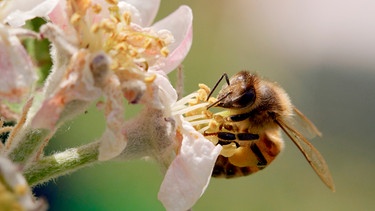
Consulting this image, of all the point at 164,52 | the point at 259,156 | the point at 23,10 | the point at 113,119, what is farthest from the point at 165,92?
the point at 259,156

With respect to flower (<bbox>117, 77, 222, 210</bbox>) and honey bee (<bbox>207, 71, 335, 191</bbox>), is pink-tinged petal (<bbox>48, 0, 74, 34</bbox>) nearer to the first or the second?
flower (<bbox>117, 77, 222, 210</bbox>)

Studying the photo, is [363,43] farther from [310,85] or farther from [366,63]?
[310,85]

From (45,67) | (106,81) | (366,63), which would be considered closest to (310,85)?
(366,63)

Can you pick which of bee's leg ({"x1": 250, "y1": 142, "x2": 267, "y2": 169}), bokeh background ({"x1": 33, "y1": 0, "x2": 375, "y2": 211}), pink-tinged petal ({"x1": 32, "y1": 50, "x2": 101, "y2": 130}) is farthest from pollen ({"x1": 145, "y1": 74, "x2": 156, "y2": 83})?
bokeh background ({"x1": 33, "y1": 0, "x2": 375, "y2": 211})

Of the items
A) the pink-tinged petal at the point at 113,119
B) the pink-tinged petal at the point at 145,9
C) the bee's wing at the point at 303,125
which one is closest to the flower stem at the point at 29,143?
the pink-tinged petal at the point at 113,119

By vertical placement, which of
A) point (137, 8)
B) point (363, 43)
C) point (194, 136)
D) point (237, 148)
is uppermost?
point (137, 8)

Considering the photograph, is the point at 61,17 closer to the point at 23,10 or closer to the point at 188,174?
the point at 23,10

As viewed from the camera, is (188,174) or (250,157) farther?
(250,157)
